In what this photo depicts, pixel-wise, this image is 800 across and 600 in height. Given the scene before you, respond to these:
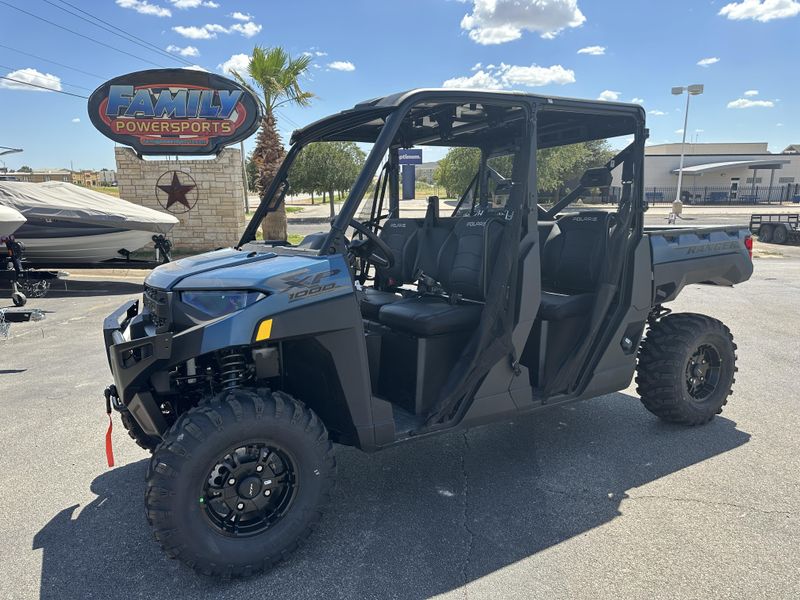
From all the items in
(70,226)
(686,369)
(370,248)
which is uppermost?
(370,248)

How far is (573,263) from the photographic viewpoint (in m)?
4.19

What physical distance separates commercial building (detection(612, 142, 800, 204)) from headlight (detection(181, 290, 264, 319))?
5872 cm

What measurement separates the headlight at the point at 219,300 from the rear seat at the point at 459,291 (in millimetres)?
1064

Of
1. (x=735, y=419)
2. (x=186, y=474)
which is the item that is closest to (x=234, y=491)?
(x=186, y=474)

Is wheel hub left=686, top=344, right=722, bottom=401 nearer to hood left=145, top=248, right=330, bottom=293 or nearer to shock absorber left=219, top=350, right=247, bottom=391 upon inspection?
hood left=145, top=248, right=330, bottom=293

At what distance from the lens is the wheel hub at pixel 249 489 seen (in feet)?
8.92

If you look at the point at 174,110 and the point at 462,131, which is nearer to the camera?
the point at 462,131

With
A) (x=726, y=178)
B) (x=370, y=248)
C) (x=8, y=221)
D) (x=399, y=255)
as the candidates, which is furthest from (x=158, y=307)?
(x=726, y=178)

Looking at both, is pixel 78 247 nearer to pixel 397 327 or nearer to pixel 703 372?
pixel 397 327

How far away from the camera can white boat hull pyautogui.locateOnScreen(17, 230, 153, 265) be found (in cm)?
1180

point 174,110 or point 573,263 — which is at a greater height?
point 174,110

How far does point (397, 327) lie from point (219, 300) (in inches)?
45.8

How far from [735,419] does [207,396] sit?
→ 417 cm

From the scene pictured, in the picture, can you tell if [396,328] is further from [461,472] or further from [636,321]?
[636,321]
